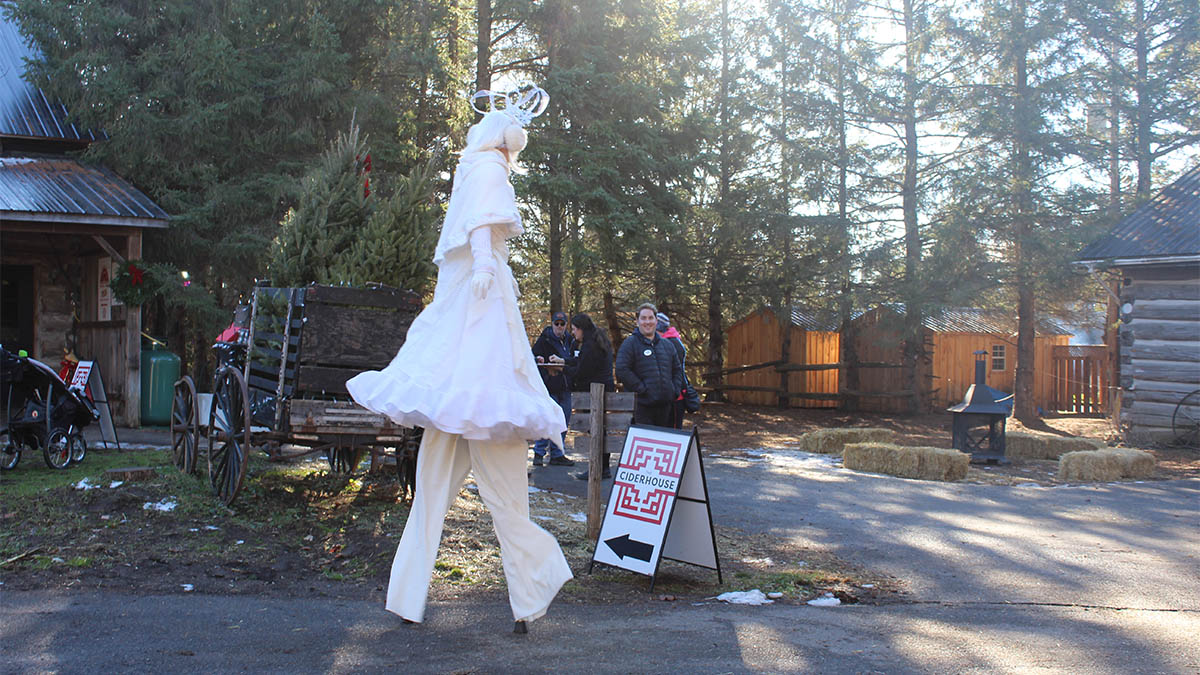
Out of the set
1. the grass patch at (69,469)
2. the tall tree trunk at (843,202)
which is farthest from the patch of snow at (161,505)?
the tall tree trunk at (843,202)

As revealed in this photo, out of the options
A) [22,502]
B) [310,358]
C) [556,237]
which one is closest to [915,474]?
[310,358]

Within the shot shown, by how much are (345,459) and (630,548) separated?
394cm

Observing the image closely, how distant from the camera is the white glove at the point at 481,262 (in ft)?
14.7

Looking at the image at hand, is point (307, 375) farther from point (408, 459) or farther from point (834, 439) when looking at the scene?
point (834, 439)

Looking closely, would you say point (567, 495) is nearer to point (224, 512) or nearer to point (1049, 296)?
point (224, 512)

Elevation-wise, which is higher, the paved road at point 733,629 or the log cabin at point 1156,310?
the log cabin at point 1156,310

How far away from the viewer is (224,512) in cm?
706

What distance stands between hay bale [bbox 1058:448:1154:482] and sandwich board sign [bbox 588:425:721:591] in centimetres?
754

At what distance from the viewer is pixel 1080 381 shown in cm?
2481

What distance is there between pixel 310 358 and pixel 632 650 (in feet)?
11.9

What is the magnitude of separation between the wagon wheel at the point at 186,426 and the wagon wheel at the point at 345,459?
3.92 ft

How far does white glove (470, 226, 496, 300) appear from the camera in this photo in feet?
14.7

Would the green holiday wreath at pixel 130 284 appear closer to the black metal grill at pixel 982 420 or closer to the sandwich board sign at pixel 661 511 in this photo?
the sandwich board sign at pixel 661 511

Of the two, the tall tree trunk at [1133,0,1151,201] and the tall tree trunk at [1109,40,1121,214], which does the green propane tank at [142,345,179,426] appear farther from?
the tall tree trunk at [1133,0,1151,201]
